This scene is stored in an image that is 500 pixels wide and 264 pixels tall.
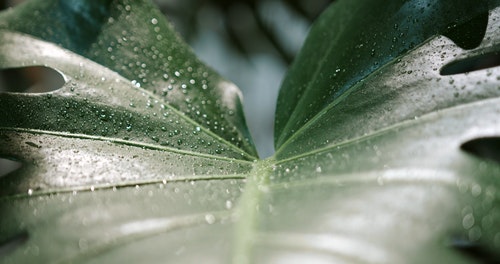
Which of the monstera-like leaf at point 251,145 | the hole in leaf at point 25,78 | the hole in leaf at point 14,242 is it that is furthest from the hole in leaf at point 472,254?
the hole in leaf at point 25,78

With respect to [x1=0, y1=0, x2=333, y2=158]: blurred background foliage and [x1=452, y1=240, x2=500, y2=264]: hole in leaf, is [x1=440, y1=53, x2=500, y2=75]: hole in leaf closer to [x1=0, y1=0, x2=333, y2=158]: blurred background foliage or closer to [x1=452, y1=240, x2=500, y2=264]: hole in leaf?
[x1=452, y1=240, x2=500, y2=264]: hole in leaf

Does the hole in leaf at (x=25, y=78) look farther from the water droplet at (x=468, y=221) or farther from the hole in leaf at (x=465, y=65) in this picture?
the water droplet at (x=468, y=221)

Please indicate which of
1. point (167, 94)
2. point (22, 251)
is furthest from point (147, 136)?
point (22, 251)

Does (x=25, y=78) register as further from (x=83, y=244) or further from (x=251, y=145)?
(x=83, y=244)

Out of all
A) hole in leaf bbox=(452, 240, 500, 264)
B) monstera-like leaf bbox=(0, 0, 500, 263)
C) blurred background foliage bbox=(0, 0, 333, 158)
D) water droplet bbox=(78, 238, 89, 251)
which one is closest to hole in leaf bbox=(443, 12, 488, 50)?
monstera-like leaf bbox=(0, 0, 500, 263)

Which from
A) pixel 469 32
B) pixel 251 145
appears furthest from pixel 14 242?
pixel 469 32

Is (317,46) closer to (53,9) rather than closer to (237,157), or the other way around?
(237,157)

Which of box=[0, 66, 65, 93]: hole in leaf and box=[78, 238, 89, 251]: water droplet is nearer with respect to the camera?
box=[78, 238, 89, 251]: water droplet
